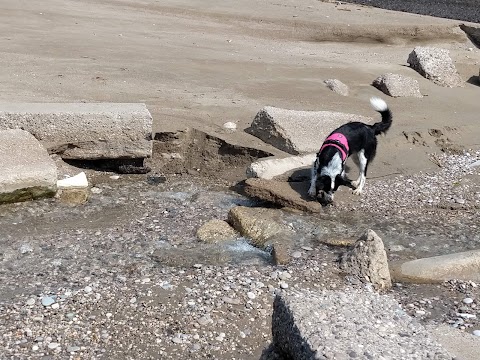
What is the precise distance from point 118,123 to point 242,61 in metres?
3.94

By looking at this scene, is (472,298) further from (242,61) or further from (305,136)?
(242,61)

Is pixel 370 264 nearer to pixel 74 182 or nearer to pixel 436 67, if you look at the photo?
pixel 74 182

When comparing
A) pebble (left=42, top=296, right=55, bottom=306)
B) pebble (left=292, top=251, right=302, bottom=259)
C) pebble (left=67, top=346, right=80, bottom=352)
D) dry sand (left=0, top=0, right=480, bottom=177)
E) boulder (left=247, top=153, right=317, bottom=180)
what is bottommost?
pebble (left=42, top=296, right=55, bottom=306)

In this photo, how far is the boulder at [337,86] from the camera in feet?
30.1

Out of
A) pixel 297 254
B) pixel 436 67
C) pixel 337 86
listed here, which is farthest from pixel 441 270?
pixel 436 67

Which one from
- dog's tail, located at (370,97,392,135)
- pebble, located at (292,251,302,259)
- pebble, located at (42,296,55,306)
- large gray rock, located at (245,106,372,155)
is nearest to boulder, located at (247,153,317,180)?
large gray rock, located at (245,106,372,155)

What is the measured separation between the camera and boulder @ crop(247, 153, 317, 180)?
6512mm

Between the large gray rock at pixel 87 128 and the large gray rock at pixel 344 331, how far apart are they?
3754 mm

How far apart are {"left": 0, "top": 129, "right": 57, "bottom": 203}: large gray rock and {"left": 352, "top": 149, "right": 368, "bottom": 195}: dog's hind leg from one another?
2.64 meters

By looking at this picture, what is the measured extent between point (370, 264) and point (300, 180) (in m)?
1.97

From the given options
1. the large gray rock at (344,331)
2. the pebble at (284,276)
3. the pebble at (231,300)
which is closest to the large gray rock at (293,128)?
the pebble at (284,276)

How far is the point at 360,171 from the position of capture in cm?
668

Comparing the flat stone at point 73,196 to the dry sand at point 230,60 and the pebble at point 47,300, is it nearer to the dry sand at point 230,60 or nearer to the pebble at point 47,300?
the dry sand at point 230,60

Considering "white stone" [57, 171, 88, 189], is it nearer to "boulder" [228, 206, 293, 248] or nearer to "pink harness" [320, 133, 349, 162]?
"boulder" [228, 206, 293, 248]
